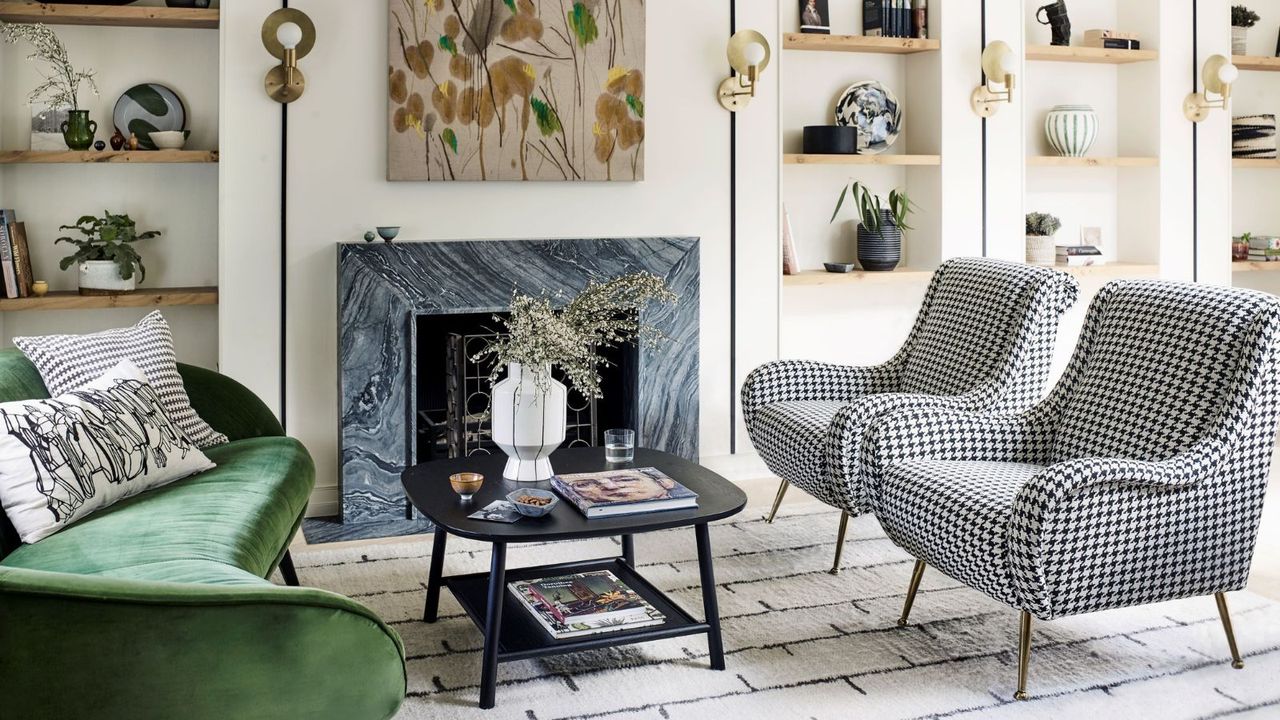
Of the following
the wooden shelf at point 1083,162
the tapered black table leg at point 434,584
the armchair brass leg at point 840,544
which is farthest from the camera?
the wooden shelf at point 1083,162

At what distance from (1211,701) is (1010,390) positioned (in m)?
1.18

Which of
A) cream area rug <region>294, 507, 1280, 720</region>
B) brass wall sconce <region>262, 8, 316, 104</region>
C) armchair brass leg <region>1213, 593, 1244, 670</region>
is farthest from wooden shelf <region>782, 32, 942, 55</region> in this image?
armchair brass leg <region>1213, 593, 1244, 670</region>

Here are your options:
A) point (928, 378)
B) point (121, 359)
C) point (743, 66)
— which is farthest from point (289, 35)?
point (928, 378)

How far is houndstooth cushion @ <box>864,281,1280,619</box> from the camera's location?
266 cm

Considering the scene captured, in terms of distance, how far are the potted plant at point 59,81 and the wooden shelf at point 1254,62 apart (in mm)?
4924

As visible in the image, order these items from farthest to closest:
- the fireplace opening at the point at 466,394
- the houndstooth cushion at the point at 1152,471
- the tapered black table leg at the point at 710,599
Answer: the fireplace opening at the point at 466,394
the tapered black table leg at the point at 710,599
the houndstooth cushion at the point at 1152,471

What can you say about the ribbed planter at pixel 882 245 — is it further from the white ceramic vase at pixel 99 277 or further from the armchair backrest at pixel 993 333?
the white ceramic vase at pixel 99 277

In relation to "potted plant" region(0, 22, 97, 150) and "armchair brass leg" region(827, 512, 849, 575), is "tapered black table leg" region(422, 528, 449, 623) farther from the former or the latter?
"potted plant" region(0, 22, 97, 150)

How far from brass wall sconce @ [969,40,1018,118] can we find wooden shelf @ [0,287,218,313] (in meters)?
3.21

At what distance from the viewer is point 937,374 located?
13.0 feet

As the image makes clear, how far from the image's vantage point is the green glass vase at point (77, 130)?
4.19 meters

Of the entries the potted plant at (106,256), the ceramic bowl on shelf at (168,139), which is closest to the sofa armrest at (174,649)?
the potted plant at (106,256)

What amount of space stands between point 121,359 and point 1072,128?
417 cm

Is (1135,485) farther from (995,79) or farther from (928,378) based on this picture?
(995,79)
